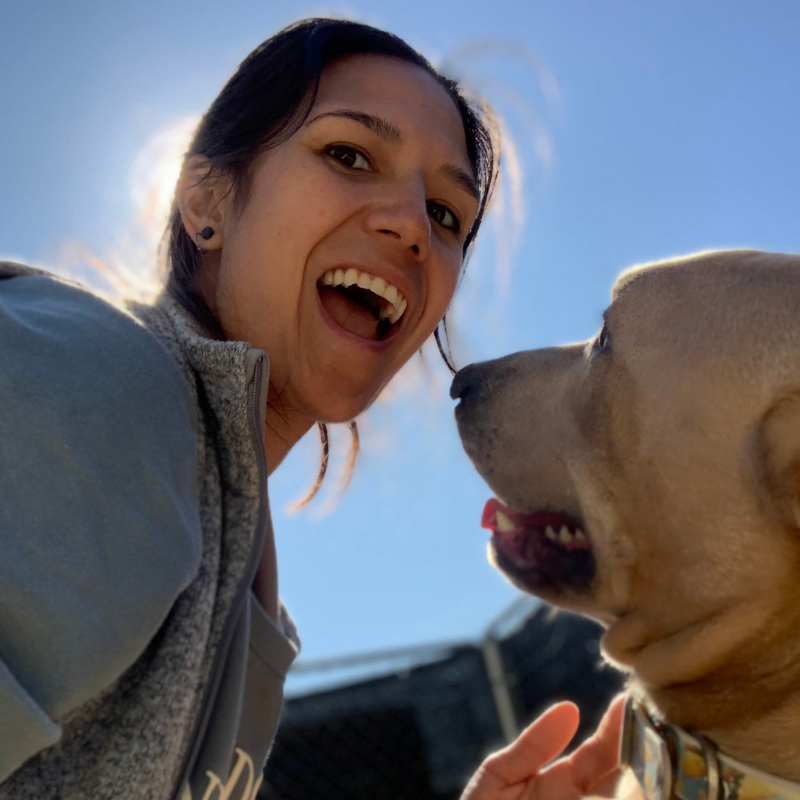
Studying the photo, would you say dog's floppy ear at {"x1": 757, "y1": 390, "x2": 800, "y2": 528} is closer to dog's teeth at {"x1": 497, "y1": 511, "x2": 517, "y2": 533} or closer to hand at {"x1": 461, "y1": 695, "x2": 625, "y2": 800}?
dog's teeth at {"x1": 497, "y1": 511, "x2": 517, "y2": 533}

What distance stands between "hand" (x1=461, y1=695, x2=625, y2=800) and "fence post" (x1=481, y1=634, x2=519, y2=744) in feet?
6.47

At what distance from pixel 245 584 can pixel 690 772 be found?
2.94 feet

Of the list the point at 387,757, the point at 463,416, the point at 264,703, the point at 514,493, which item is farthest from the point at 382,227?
the point at 387,757

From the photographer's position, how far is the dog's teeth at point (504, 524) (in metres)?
1.85

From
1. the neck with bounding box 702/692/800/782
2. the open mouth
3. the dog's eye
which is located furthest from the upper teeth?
the neck with bounding box 702/692/800/782

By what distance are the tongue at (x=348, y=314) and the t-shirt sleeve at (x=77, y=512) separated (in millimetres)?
835

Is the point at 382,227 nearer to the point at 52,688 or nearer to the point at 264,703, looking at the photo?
the point at 264,703

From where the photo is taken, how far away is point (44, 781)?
104cm

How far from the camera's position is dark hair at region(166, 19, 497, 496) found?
1.87 m

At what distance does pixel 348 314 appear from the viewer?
1969 mm

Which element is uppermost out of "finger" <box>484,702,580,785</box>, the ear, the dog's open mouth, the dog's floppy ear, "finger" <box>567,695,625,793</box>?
the ear

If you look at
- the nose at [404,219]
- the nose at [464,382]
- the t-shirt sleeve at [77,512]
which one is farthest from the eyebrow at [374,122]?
the t-shirt sleeve at [77,512]

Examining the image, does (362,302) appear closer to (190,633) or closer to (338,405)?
(338,405)

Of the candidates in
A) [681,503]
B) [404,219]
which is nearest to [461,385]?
[404,219]
